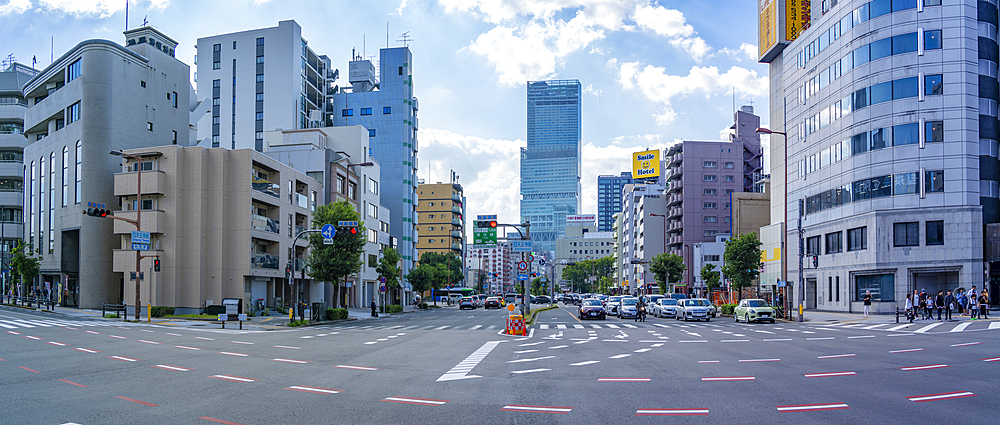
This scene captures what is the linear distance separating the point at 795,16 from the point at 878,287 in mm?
29363

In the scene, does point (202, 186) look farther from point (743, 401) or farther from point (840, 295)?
point (840, 295)

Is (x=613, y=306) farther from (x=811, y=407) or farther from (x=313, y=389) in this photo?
(x=811, y=407)

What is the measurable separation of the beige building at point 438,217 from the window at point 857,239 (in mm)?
96883

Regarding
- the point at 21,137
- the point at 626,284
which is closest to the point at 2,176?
the point at 21,137

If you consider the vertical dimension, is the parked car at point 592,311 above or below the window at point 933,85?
below

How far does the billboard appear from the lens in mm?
140125

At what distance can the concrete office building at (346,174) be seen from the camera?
65750 millimetres

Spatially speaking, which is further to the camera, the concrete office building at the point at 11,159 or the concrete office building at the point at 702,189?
the concrete office building at the point at 702,189

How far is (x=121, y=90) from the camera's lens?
175 ft

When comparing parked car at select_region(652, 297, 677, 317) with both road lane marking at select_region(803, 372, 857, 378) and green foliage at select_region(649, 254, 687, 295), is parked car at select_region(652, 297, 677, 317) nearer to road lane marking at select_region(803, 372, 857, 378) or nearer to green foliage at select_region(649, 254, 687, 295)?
green foliage at select_region(649, 254, 687, 295)

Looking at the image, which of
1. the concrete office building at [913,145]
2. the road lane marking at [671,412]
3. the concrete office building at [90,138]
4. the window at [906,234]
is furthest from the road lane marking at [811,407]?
the concrete office building at [90,138]

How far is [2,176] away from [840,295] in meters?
85.1

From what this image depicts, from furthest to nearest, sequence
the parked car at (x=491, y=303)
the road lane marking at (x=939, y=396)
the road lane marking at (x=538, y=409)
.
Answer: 1. the parked car at (x=491, y=303)
2. the road lane marking at (x=939, y=396)
3. the road lane marking at (x=538, y=409)

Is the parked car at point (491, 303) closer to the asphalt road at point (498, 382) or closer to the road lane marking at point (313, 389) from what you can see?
the asphalt road at point (498, 382)
